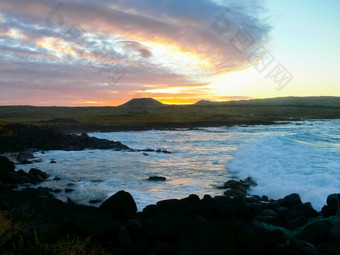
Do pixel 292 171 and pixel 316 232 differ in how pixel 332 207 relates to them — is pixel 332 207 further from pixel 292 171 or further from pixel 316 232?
pixel 292 171

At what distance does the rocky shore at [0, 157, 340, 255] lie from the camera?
17.1ft

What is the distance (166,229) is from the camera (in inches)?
238

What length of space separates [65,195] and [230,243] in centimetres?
852

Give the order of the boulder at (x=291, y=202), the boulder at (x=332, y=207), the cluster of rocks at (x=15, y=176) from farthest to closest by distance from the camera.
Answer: the cluster of rocks at (x=15, y=176) < the boulder at (x=291, y=202) < the boulder at (x=332, y=207)

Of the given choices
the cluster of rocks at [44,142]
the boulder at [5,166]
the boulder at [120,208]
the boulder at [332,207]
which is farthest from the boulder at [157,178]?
the cluster of rocks at [44,142]

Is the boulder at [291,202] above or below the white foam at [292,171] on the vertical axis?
above

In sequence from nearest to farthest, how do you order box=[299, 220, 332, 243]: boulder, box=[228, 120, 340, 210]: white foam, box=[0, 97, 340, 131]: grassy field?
1. box=[299, 220, 332, 243]: boulder
2. box=[228, 120, 340, 210]: white foam
3. box=[0, 97, 340, 131]: grassy field

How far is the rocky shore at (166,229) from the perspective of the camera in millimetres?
5207

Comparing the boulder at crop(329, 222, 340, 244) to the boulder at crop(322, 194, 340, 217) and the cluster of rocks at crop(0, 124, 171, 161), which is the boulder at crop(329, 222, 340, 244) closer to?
the boulder at crop(322, 194, 340, 217)

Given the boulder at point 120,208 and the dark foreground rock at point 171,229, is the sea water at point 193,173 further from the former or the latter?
the dark foreground rock at point 171,229

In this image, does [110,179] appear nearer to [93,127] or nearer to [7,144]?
[7,144]

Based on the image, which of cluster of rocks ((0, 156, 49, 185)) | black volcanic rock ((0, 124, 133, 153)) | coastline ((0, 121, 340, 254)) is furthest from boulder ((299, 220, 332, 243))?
black volcanic rock ((0, 124, 133, 153))

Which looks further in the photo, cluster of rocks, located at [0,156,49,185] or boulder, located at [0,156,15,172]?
boulder, located at [0,156,15,172]

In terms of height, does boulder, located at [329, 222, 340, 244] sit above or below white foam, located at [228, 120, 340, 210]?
above
